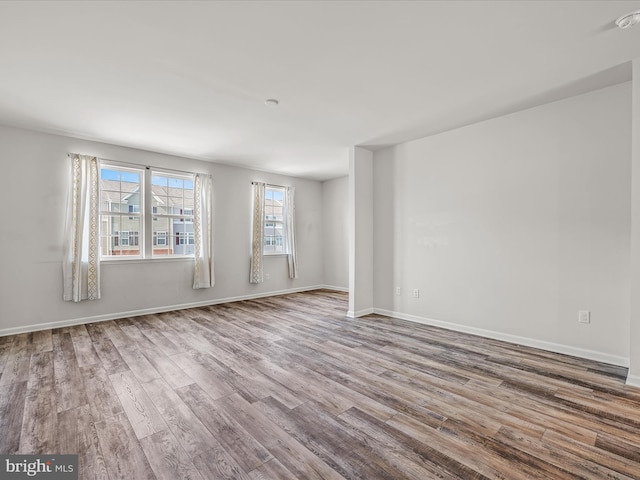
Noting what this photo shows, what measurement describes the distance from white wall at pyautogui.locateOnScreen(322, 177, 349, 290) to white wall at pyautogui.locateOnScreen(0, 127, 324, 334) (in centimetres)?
183

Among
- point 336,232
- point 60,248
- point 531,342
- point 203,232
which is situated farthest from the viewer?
point 336,232

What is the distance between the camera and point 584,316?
2994 mm

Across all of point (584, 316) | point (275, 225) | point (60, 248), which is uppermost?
point (275, 225)

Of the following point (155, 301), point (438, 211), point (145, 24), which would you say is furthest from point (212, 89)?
point (155, 301)

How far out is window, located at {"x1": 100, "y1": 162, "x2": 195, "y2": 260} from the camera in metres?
4.64

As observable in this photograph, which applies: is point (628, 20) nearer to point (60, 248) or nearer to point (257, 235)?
point (257, 235)

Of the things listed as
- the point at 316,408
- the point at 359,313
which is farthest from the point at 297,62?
the point at 359,313

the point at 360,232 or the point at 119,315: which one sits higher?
the point at 360,232

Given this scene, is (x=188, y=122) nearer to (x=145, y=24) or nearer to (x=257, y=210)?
(x=145, y=24)

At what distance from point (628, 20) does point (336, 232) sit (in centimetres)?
569

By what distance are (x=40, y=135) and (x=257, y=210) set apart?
3408 millimetres

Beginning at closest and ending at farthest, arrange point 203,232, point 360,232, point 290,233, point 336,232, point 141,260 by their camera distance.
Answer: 1. point 360,232
2. point 141,260
3. point 203,232
4. point 290,233
5. point 336,232

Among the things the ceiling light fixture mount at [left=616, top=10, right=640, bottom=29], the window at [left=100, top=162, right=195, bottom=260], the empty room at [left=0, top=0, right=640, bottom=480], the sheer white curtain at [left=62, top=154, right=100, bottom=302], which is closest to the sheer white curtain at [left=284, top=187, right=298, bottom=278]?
the empty room at [left=0, top=0, right=640, bottom=480]

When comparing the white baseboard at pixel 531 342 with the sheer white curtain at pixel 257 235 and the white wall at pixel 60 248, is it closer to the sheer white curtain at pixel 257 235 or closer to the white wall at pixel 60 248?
the sheer white curtain at pixel 257 235
